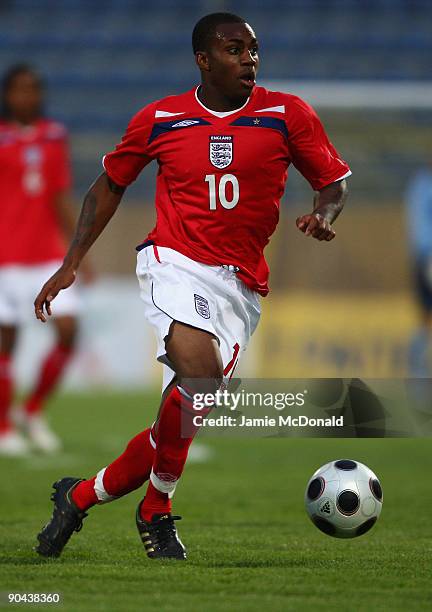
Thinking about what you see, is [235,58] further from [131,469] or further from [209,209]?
[131,469]

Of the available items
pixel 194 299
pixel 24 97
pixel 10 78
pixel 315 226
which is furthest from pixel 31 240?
pixel 315 226

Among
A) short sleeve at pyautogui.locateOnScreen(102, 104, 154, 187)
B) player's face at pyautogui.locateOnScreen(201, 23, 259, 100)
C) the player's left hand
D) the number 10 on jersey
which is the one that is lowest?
the player's left hand

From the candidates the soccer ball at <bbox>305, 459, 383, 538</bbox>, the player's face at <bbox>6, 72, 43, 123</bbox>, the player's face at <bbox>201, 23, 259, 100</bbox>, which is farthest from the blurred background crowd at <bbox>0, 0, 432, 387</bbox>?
the player's face at <bbox>201, 23, 259, 100</bbox>

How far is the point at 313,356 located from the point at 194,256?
9.38m

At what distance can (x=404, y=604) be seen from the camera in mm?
3592

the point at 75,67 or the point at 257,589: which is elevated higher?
the point at 75,67

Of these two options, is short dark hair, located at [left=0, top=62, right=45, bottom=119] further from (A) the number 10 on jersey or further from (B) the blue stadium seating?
(B) the blue stadium seating

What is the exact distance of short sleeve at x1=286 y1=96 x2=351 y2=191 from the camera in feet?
14.9

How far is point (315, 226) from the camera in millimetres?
4172

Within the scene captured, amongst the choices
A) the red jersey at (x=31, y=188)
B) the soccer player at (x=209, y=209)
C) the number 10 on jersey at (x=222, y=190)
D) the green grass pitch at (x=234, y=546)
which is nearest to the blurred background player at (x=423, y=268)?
the green grass pitch at (x=234, y=546)

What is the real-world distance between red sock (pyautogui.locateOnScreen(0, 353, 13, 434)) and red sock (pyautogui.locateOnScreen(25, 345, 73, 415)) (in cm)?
15

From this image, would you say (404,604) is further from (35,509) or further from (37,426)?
(37,426)

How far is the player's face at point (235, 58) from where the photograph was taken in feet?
14.9

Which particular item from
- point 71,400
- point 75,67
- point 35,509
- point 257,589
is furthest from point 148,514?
point 75,67
